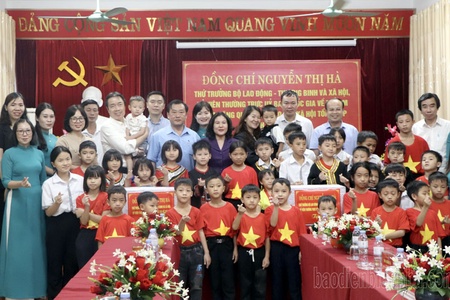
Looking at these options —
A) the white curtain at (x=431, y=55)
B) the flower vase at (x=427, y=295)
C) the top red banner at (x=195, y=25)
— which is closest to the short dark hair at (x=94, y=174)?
the flower vase at (x=427, y=295)

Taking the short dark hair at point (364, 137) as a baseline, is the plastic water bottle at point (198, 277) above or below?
below

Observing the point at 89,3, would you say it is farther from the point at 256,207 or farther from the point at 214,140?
the point at 256,207

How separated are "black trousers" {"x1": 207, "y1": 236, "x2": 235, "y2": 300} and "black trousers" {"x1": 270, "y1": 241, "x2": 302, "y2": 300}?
34 cm

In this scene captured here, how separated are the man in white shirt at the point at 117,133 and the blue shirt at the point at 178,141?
0.20m

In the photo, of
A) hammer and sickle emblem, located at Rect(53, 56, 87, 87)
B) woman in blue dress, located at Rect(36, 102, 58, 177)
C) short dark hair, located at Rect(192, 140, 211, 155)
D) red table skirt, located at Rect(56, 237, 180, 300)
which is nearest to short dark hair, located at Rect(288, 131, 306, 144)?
short dark hair, located at Rect(192, 140, 211, 155)

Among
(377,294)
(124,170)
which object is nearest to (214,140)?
(124,170)

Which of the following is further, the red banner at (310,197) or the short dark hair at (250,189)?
the red banner at (310,197)

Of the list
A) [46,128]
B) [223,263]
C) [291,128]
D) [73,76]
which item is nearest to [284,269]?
[223,263]

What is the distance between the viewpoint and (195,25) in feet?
35.2

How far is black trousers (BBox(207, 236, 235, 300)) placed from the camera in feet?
18.7

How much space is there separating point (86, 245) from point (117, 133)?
1.27 metres

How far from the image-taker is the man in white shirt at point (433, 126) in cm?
689

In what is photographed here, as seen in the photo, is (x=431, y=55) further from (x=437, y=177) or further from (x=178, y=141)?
(x=178, y=141)

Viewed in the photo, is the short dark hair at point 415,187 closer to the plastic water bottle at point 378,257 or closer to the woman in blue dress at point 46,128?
the plastic water bottle at point 378,257
